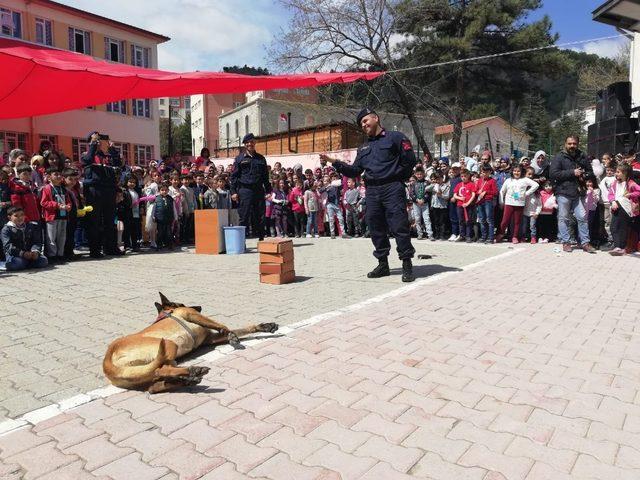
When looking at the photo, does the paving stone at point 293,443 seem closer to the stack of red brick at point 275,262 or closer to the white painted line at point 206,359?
the white painted line at point 206,359

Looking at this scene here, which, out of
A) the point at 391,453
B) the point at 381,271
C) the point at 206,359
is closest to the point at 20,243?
the point at 381,271

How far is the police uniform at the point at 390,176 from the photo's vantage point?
6914mm

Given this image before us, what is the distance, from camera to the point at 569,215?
9.77m

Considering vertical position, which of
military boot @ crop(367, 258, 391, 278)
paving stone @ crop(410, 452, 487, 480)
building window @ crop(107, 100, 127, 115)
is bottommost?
paving stone @ crop(410, 452, 487, 480)

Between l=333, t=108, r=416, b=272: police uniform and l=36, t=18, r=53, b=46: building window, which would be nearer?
l=333, t=108, r=416, b=272: police uniform

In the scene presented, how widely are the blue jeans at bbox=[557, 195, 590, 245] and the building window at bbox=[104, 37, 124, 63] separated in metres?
32.3

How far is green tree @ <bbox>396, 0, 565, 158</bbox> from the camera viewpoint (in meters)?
25.3

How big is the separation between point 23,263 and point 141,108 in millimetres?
30618

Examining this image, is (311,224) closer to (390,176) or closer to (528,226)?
(528,226)

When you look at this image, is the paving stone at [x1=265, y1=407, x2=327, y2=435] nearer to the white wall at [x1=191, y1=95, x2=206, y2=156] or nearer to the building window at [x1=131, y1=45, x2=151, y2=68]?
the building window at [x1=131, y1=45, x2=151, y2=68]

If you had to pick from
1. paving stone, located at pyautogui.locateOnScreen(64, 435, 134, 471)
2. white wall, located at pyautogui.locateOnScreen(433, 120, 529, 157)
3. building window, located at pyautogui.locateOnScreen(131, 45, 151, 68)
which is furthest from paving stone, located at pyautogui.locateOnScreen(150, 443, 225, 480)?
white wall, located at pyautogui.locateOnScreen(433, 120, 529, 157)

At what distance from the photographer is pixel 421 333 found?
452cm

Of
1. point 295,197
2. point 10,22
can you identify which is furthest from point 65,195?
point 10,22

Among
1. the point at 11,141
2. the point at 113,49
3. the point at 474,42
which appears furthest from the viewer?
the point at 113,49
